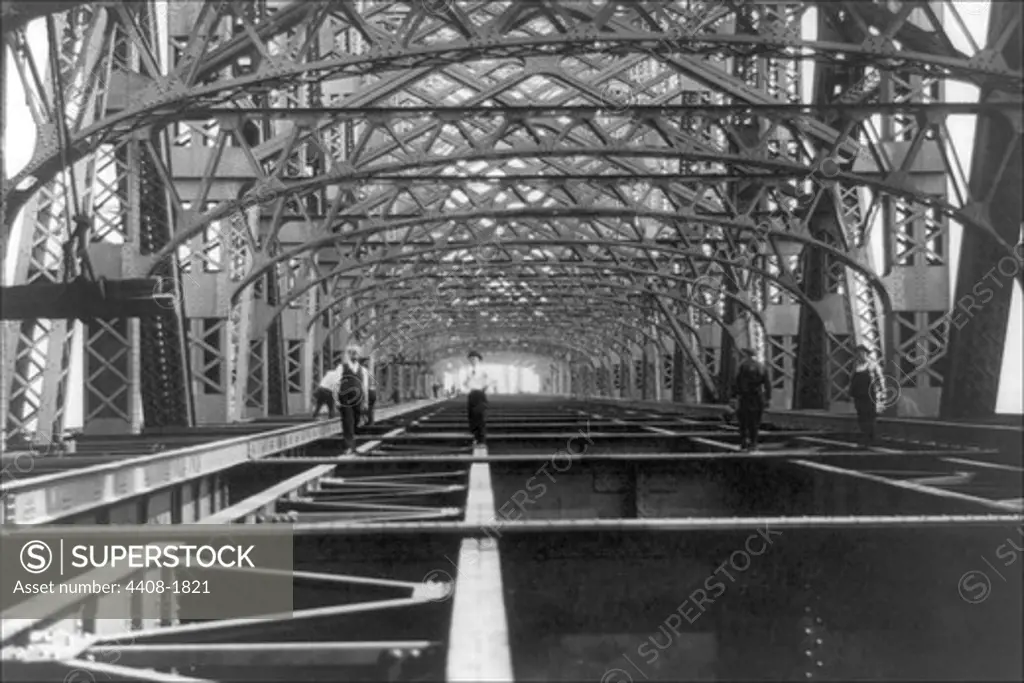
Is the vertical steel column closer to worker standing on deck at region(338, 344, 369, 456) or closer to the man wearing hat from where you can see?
the man wearing hat

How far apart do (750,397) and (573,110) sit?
637cm

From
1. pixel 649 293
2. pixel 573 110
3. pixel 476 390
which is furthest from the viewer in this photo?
pixel 649 293

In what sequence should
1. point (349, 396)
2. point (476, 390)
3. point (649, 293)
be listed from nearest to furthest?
point (349, 396)
point (476, 390)
point (649, 293)

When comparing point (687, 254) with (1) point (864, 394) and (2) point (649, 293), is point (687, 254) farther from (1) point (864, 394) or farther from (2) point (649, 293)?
(1) point (864, 394)

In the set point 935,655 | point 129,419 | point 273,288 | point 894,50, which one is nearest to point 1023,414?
point 894,50

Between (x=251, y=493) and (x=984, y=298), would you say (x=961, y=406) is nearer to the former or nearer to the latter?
(x=984, y=298)

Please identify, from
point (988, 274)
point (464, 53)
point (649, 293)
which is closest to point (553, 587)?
point (464, 53)

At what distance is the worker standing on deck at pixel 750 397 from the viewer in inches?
560

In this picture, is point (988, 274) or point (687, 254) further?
point (687, 254)

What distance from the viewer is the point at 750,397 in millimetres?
14359

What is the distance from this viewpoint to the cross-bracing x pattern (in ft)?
48.0

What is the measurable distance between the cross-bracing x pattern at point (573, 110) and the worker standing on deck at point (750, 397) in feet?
12.9

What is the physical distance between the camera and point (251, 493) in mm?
12438

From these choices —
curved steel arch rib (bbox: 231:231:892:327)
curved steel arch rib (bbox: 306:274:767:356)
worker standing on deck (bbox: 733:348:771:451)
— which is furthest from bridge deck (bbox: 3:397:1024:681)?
curved steel arch rib (bbox: 306:274:767:356)
